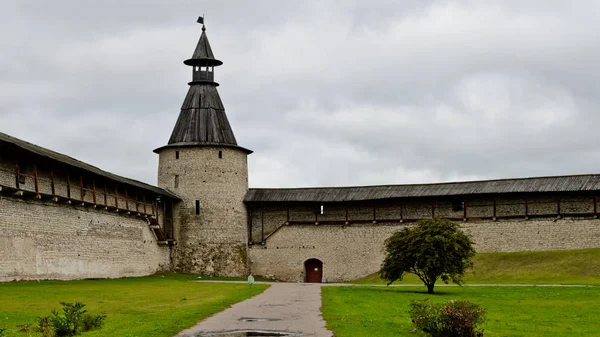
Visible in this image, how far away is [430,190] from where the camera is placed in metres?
57.1

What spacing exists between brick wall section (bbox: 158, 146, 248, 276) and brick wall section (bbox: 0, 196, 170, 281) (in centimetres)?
337

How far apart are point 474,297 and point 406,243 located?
6.58 meters

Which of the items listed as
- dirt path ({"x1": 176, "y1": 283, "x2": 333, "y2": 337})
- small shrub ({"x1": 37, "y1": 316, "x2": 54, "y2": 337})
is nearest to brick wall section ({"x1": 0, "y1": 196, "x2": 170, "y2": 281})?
dirt path ({"x1": 176, "y1": 283, "x2": 333, "y2": 337})

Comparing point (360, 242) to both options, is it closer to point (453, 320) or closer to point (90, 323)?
point (90, 323)

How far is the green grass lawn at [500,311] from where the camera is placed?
2041cm

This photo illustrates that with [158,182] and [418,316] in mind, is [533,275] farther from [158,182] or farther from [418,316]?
[418,316]

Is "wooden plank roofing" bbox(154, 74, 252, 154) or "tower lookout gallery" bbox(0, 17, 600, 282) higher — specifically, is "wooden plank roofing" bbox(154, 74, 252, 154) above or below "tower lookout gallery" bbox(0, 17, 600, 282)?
above

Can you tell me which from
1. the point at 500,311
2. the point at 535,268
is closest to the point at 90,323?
the point at 500,311

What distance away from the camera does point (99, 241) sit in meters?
45.4

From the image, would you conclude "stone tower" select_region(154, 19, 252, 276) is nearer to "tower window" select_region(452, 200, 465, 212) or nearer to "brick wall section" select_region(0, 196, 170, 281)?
"brick wall section" select_region(0, 196, 170, 281)

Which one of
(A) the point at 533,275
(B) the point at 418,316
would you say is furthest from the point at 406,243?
(B) the point at 418,316

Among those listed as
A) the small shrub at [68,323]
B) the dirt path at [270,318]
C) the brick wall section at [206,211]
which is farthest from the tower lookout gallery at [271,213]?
the small shrub at [68,323]

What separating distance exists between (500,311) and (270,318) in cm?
762

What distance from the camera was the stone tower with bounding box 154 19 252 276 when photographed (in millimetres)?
57406
